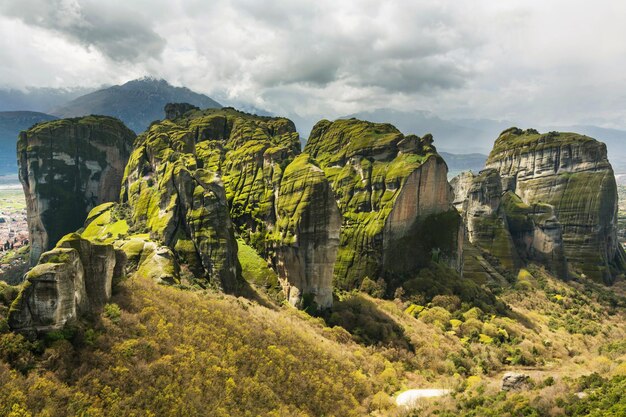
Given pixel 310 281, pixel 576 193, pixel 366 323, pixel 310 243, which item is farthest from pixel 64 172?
pixel 576 193

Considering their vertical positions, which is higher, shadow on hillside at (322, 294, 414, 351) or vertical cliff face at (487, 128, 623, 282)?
vertical cliff face at (487, 128, 623, 282)

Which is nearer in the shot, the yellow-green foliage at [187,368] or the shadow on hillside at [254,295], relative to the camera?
the yellow-green foliage at [187,368]

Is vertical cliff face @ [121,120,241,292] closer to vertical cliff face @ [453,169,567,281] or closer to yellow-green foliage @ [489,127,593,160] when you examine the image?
vertical cliff face @ [453,169,567,281]

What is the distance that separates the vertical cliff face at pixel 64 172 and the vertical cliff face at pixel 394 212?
76.0m

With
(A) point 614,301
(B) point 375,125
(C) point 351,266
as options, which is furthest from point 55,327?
(A) point 614,301

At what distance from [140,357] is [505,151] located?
144 m

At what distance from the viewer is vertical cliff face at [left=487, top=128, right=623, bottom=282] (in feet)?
396

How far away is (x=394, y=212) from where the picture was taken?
267ft

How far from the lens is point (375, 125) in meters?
103

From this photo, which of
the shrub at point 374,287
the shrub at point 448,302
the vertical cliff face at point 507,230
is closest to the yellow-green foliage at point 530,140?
the vertical cliff face at point 507,230

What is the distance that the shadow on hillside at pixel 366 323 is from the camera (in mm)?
56000

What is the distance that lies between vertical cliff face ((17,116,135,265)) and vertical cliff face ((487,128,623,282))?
13071 centimetres

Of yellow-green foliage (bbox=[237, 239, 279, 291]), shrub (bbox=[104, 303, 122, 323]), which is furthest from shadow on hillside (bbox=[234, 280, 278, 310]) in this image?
shrub (bbox=[104, 303, 122, 323])

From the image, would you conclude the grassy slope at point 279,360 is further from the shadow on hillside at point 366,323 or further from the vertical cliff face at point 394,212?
the vertical cliff face at point 394,212
